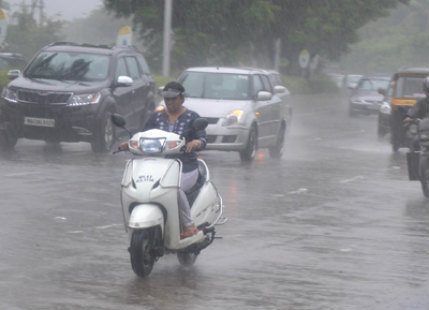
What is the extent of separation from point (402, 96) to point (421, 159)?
9.95 metres

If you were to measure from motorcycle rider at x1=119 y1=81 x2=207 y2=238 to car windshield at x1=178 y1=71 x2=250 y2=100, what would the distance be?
458 inches

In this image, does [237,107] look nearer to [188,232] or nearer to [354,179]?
[354,179]

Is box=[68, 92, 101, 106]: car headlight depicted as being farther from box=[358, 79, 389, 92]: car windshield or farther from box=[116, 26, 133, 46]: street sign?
box=[358, 79, 389, 92]: car windshield

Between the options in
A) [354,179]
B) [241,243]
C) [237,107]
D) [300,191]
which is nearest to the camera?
[241,243]

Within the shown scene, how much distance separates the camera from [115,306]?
7.61m

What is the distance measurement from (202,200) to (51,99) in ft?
35.7

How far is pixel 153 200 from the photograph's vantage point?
866 cm

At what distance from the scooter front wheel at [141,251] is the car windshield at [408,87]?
17051 millimetres

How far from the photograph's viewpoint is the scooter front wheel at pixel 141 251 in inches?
333

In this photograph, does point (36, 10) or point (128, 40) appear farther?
point (36, 10)

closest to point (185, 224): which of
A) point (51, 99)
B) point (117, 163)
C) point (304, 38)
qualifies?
point (117, 163)

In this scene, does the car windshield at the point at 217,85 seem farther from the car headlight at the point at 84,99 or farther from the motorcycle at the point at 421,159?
the motorcycle at the point at 421,159

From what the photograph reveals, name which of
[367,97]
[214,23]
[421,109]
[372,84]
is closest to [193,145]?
[421,109]

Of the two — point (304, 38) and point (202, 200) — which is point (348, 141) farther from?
point (304, 38)
